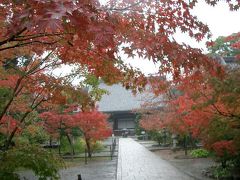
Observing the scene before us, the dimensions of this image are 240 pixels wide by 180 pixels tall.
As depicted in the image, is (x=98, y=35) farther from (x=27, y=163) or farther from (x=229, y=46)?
(x=229, y=46)

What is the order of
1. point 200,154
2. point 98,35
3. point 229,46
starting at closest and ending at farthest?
point 98,35
point 229,46
point 200,154

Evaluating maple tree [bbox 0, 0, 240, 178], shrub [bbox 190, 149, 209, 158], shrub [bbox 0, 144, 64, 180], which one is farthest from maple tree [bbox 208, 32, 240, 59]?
shrub [bbox 190, 149, 209, 158]

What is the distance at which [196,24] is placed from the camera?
622 centimetres

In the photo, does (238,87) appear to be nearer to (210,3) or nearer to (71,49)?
(210,3)

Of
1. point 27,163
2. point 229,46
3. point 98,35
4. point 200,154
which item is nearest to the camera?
point 98,35

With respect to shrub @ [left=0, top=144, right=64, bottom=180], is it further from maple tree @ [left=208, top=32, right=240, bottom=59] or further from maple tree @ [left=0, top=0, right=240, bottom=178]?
maple tree @ [left=208, top=32, right=240, bottom=59]

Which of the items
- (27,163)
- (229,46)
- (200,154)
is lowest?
(200,154)

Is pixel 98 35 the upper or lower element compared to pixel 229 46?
lower

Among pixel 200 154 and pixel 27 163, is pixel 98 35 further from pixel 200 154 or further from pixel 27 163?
pixel 200 154

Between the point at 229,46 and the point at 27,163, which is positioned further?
the point at 229,46

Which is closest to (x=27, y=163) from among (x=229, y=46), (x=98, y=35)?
(x=98, y=35)

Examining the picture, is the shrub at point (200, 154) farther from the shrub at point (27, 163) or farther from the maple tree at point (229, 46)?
the shrub at point (27, 163)

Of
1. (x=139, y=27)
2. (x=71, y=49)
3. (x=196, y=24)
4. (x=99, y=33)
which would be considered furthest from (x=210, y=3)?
(x=99, y=33)

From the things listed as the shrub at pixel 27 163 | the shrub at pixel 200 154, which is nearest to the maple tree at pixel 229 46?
the shrub at pixel 27 163
